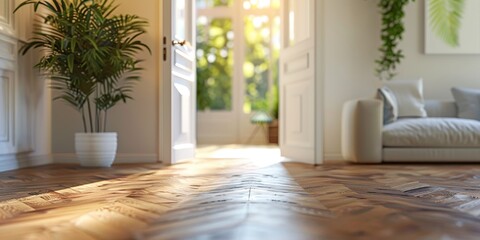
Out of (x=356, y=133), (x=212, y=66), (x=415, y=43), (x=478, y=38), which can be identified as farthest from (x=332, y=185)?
(x=212, y=66)

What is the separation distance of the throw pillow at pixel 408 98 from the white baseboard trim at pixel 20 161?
3037 millimetres

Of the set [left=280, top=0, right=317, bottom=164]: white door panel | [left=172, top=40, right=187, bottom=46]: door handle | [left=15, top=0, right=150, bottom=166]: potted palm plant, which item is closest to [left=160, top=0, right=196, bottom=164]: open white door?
[left=172, top=40, right=187, bottom=46]: door handle

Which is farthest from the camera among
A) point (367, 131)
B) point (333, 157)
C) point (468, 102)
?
point (333, 157)

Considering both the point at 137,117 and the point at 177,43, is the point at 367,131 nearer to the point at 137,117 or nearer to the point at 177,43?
the point at 177,43

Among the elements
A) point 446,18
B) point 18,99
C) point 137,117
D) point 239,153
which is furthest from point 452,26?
point 18,99

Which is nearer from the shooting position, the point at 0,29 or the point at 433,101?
the point at 0,29

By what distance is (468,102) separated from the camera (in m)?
4.35

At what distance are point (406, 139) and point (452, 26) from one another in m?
1.46

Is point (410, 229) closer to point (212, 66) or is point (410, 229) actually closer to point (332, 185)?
point (332, 185)

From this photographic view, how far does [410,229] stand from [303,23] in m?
3.02

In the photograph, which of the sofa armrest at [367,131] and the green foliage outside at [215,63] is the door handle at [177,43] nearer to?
the sofa armrest at [367,131]

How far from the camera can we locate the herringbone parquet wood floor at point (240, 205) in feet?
4.50

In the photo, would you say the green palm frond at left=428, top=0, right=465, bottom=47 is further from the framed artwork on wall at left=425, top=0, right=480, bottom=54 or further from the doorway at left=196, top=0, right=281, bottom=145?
the doorway at left=196, top=0, right=281, bottom=145

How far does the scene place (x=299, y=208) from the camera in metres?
1.74
